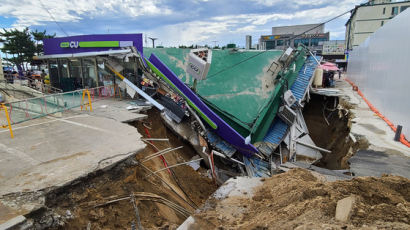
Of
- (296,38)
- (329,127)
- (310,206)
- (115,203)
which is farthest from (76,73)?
(296,38)

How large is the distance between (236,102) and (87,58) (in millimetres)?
9244

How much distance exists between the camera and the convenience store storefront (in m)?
11.9

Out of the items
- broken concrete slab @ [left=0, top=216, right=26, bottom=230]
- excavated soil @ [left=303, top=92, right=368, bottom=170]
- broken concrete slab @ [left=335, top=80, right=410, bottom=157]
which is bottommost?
excavated soil @ [left=303, top=92, right=368, bottom=170]

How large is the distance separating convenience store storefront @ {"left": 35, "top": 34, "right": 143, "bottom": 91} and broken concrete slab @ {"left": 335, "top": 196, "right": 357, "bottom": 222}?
10.7 metres

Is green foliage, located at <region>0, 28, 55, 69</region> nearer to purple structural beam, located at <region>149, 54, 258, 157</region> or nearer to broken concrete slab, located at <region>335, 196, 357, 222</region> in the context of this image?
purple structural beam, located at <region>149, 54, 258, 157</region>

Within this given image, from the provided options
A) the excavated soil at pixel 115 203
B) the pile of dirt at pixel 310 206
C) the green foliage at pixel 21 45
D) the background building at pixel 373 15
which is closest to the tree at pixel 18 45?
the green foliage at pixel 21 45

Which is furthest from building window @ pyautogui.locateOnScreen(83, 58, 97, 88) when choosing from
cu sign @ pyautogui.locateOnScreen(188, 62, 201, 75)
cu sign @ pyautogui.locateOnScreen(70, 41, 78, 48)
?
cu sign @ pyautogui.locateOnScreen(188, 62, 201, 75)

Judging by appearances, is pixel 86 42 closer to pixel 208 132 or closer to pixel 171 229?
pixel 208 132

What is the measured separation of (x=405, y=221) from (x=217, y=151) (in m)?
7.49

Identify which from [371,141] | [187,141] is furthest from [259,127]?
[371,141]

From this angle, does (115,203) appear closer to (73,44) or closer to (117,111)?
(117,111)

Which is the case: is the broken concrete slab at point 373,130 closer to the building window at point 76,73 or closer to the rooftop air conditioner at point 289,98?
the rooftop air conditioner at point 289,98

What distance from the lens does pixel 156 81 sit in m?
11.1

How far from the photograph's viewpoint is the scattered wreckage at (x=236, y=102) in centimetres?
964
